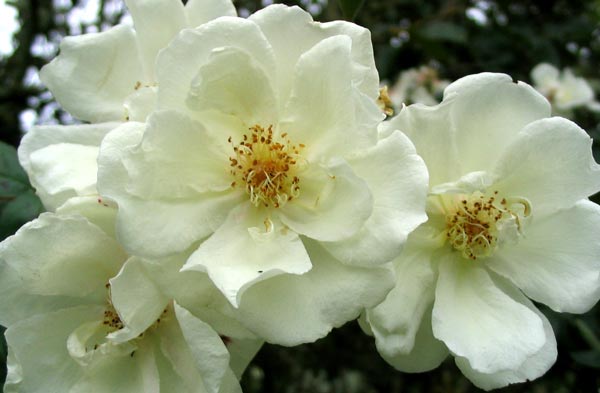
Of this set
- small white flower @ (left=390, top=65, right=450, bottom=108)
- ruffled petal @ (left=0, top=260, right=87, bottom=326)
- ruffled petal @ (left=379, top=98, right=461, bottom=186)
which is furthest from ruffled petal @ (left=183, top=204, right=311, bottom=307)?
small white flower @ (left=390, top=65, right=450, bottom=108)

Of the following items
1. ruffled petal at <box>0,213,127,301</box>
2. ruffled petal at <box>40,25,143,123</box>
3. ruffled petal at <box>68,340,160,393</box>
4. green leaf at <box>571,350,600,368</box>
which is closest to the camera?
ruffled petal at <box>0,213,127,301</box>

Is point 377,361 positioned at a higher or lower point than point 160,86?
lower

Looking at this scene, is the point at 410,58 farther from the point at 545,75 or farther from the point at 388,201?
the point at 388,201

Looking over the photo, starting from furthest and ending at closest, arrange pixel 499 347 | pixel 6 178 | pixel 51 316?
pixel 6 178 → pixel 51 316 → pixel 499 347

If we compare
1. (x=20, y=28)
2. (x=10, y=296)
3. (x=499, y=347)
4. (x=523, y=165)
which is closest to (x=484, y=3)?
(x=20, y=28)

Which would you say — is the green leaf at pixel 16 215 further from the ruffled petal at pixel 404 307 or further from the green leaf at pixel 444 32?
the green leaf at pixel 444 32

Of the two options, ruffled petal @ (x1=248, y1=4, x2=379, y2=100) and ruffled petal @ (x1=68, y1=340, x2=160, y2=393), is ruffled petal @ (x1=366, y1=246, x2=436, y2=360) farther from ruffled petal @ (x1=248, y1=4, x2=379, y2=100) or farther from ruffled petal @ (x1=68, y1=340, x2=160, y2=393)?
ruffled petal @ (x1=68, y1=340, x2=160, y2=393)

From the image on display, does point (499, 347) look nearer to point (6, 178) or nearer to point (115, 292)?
point (115, 292)
